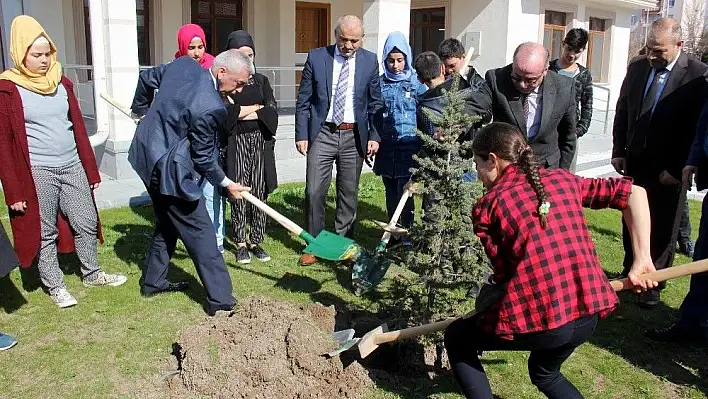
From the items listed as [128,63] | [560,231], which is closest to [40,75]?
[560,231]

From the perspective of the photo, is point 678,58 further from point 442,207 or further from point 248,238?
point 248,238

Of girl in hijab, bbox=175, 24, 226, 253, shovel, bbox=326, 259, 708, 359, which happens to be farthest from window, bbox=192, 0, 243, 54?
shovel, bbox=326, 259, 708, 359

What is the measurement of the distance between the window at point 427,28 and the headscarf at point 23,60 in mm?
10964

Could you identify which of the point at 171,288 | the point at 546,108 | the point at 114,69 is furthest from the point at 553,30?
the point at 171,288

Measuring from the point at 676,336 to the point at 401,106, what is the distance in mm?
2824

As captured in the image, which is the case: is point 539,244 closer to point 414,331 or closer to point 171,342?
point 414,331

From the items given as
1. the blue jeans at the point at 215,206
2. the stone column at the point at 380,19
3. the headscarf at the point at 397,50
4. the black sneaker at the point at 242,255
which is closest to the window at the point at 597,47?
the stone column at the point at 380,19

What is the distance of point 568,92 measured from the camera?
432cm

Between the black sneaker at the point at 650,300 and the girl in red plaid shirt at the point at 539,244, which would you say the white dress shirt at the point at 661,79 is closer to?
the black sneaker at the point at 650,300

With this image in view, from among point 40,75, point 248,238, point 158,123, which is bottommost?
point 248,238

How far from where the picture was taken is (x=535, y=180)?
2.33 meters

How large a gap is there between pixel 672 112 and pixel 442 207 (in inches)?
79.8

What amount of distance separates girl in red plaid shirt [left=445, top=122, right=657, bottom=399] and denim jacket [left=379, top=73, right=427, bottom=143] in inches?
118

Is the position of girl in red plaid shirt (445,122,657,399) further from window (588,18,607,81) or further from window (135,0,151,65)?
window (588,18,607,81)
